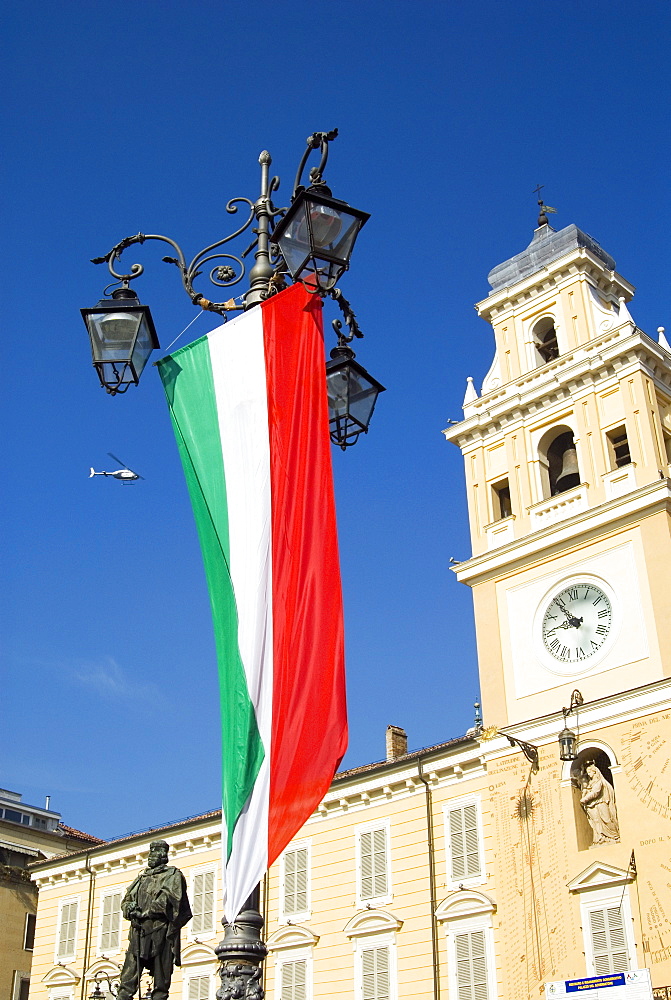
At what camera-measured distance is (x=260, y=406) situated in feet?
32.5

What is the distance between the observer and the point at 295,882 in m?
29.8

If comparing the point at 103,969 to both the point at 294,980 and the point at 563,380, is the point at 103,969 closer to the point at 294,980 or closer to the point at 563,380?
the point at 294,980

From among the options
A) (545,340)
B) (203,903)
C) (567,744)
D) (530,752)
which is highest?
(545,340)

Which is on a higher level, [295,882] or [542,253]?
[542,253]

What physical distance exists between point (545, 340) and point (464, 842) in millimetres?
14431

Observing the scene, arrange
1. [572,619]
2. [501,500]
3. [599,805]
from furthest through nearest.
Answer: [501,500] < [572,619] < [599,805]

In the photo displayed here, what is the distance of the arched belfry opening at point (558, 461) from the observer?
96.1ft

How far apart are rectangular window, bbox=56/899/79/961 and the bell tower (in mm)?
16660

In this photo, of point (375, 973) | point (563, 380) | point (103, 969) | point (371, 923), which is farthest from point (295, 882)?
point (563, 380)

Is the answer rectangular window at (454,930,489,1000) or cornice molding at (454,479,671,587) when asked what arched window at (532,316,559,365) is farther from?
rectangular window at (454,930,489,1000)

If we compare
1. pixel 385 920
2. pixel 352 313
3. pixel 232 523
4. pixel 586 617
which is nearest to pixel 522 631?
pixel 586 617

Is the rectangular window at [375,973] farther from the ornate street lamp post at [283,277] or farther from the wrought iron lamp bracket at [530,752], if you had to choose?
the ornate street lamp post at [283,277]

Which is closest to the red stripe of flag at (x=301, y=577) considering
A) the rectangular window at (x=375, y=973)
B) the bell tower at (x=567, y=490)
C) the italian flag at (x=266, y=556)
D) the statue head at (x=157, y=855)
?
the italian flag at (x=266, y=556)

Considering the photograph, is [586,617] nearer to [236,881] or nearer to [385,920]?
[385,920]
